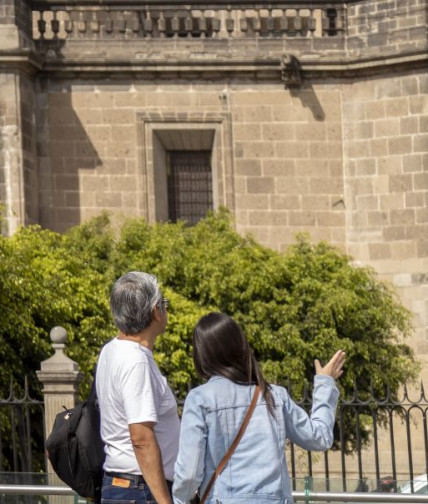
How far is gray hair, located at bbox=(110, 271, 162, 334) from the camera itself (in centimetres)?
597

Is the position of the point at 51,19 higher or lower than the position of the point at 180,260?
higher

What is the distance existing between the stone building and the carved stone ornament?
0.02 metres

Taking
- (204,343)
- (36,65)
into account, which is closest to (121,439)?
(204,343)

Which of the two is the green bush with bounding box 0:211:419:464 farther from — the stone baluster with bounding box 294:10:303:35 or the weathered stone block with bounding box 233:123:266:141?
the stone baluster with bounding box 294:10:303:35

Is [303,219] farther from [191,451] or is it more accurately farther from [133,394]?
[191,451]

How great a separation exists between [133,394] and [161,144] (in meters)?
16.6

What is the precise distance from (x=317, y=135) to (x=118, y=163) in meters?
2.98

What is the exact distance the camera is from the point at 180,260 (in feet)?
61.7

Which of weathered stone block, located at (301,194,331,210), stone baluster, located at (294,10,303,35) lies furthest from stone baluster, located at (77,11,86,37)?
weathered stone block, located at (301,194,331,210)

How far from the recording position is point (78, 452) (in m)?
6.02

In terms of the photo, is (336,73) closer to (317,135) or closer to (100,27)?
(317,135)

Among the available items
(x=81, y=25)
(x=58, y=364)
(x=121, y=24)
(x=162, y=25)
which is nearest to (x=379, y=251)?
(x=162, y=25)

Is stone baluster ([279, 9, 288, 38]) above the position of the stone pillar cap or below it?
above

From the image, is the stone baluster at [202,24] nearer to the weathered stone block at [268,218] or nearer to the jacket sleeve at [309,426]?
the weathered stone block at [268,218]
